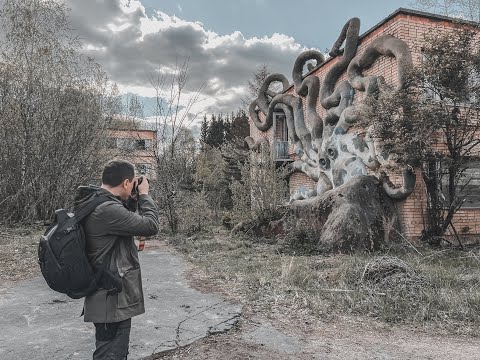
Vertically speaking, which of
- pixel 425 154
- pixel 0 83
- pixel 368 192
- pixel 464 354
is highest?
pixel 0 83

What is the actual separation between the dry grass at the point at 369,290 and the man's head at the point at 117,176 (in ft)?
9.88

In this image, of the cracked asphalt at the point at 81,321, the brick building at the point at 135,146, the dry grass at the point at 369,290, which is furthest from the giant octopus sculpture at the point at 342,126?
the brick building at the point at 135,146

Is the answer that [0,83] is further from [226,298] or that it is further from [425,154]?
[425,154]

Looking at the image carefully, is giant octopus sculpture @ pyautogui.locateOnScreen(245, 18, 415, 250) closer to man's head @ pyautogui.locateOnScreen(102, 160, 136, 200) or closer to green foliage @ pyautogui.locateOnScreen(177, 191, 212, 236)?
green foliage @ pyautogui.locateOnScreen(177, 191, 212, 236)

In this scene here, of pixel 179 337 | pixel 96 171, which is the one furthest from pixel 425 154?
pixel 96 171

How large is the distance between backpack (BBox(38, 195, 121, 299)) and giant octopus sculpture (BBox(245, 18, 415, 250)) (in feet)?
24.8

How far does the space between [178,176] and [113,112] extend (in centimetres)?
567

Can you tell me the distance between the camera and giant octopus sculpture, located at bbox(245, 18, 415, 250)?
10.5 m

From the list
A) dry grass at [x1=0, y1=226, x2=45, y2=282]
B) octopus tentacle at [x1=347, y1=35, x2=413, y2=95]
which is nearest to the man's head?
dry grass at [x1=0, y1=226, x2=45, y2=282]

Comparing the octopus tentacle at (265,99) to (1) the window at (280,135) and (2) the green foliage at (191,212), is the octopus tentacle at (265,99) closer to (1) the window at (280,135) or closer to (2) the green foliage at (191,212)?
(1) the window at (280,135)

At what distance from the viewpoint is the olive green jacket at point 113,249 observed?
255 cm

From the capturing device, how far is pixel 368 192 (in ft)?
34.9

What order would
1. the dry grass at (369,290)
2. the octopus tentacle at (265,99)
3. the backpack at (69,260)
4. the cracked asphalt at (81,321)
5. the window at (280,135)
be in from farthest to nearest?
the octopus tentacle at (265,99) → the window at (280,135) → the dry grass at (369,290) → the cracked asphalt at (81,321) → the backpack at (69,260)

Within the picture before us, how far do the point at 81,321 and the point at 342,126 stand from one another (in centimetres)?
1046
